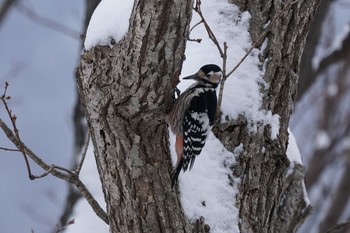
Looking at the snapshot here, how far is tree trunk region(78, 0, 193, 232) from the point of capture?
2621 millimetres

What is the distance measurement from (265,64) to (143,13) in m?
0.92

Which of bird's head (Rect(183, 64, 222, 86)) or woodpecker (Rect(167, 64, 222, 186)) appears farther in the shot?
bird's head (Rect(183, 64, 222, 86))

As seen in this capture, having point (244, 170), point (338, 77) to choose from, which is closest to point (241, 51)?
point (244, 170)

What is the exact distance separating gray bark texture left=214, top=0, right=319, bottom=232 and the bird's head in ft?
0.77

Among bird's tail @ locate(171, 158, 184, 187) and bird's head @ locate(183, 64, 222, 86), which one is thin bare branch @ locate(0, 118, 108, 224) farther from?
bird's head @ locate(183, 64, 222, 86)

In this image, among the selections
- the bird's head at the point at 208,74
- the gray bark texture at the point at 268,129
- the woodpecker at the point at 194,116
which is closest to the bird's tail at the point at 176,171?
the woodpecker at the point at 194,116

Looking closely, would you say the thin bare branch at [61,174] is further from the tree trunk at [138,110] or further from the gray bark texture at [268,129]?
the gray bark texture at [268,129]

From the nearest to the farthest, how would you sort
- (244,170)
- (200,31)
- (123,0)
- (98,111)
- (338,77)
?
(98,111), (123,0), (244,170), (200,31), (338,77)

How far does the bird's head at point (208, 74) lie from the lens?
324 cm

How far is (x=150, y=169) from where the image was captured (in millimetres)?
2877

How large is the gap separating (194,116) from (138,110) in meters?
0.67

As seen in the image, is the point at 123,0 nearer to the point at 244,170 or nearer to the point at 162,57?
the point at 162,57

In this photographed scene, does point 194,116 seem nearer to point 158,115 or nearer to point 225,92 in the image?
point 225,92

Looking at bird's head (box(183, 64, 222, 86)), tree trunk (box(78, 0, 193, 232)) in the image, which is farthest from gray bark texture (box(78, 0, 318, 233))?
bird's head (box(183, 64, 222, 86))
